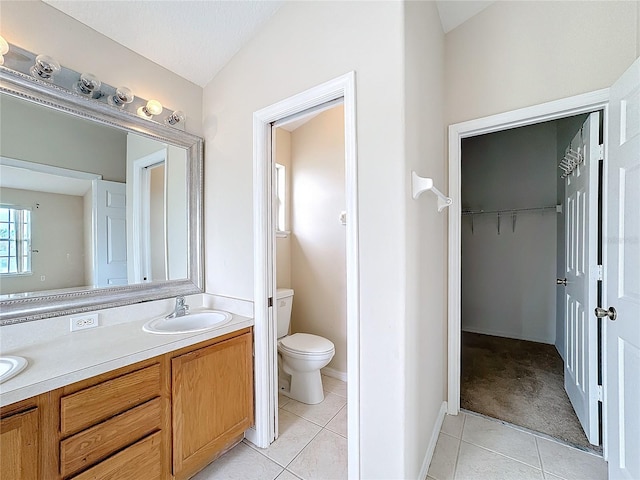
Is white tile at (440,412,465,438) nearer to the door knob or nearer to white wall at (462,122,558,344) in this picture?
the door knob

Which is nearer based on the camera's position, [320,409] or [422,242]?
[422,242]

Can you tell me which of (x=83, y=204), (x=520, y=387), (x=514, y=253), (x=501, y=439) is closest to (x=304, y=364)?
(x=501, y=439)

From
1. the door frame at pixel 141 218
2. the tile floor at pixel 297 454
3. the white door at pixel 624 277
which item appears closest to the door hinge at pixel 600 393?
the white door at pixel 624 277

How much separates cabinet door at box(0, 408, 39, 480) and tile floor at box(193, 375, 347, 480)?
83 centimetres

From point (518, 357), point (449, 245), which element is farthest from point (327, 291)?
point (518, 357)

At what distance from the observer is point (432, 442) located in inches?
65.9

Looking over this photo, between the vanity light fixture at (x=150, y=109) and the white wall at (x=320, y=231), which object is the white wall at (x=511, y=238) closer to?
the white wall at (x=320, y=231)

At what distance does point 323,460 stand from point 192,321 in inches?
45.0

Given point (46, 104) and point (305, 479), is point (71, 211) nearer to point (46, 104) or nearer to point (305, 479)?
point (46, 104)

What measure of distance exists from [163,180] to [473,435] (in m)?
2.63

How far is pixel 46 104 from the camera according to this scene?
4.49ft

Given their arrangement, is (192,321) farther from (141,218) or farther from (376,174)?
(376,174)

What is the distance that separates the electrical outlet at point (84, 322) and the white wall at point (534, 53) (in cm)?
257

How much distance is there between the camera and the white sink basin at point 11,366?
96 cm
